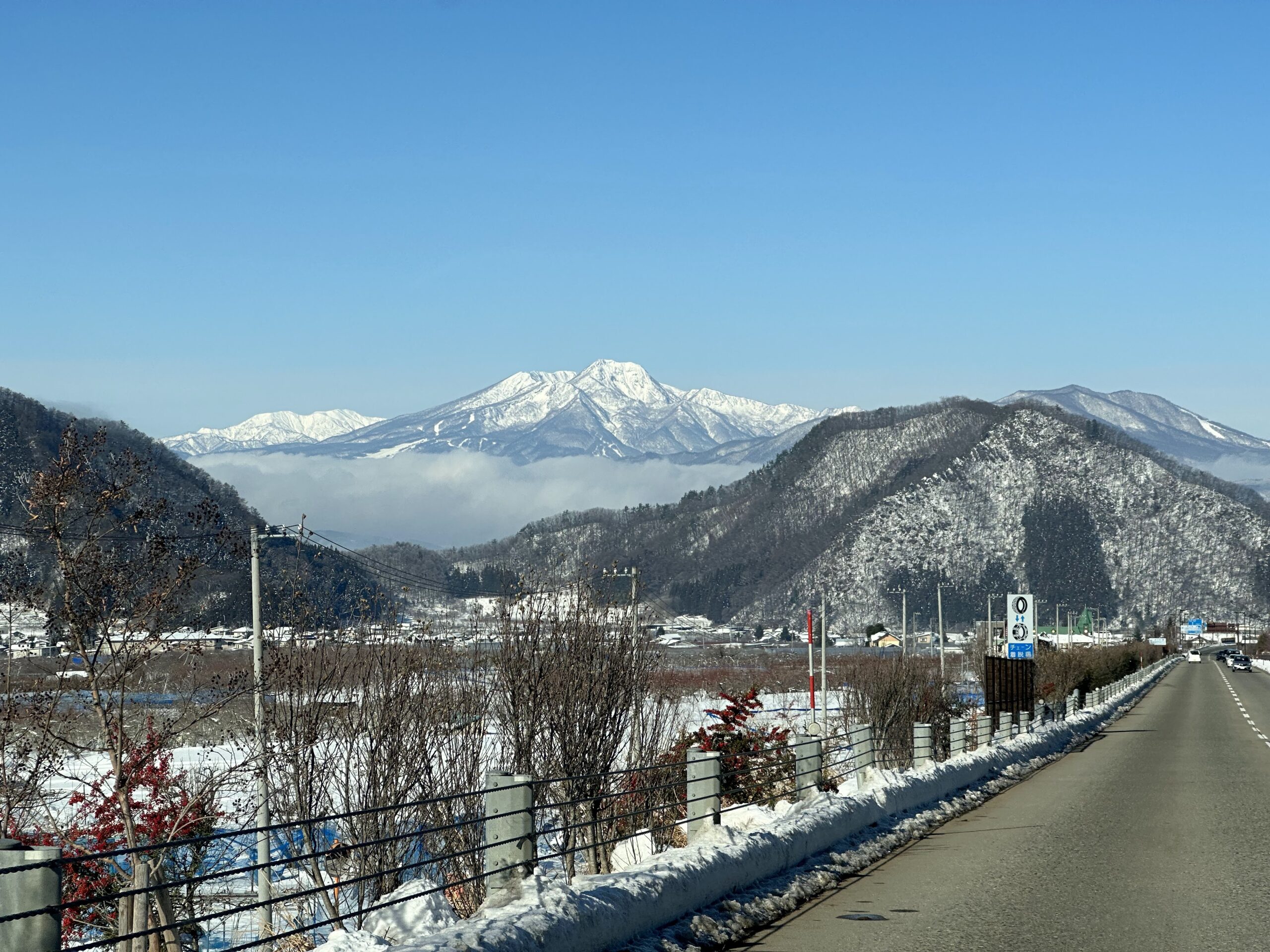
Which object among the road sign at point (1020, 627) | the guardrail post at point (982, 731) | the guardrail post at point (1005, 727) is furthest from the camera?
the road sign at point (1020, 627)

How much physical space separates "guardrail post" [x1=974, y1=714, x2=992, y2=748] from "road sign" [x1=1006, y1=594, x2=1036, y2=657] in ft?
33.3

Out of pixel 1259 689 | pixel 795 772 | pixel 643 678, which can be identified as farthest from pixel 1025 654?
pixel 1259 689

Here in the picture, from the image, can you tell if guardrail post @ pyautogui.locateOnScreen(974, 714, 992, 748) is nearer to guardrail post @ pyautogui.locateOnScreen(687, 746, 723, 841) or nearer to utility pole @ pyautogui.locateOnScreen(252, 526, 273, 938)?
utility pole @ pyautogui.locateOnScreen(252, 526, 273, 938)

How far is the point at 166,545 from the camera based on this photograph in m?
19.2

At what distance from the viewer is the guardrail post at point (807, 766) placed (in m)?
15.6

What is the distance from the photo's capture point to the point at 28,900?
591cm

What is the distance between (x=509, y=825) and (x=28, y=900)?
3.94 m

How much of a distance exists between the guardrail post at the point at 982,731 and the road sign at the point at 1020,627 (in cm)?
1016

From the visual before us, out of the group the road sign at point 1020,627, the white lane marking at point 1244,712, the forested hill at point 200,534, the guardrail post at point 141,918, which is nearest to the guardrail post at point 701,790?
the guardrail post at point 141,918

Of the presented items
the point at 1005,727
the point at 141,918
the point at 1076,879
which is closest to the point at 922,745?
the point at 1076,879

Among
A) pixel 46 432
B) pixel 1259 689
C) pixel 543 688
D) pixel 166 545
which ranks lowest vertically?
pixel 1259 689

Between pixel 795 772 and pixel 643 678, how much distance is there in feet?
15.5

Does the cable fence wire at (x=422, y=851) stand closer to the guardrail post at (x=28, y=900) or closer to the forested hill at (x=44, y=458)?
the guardrail post at (x=28, y=900)

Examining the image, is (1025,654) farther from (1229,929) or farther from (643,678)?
(1229,929)
